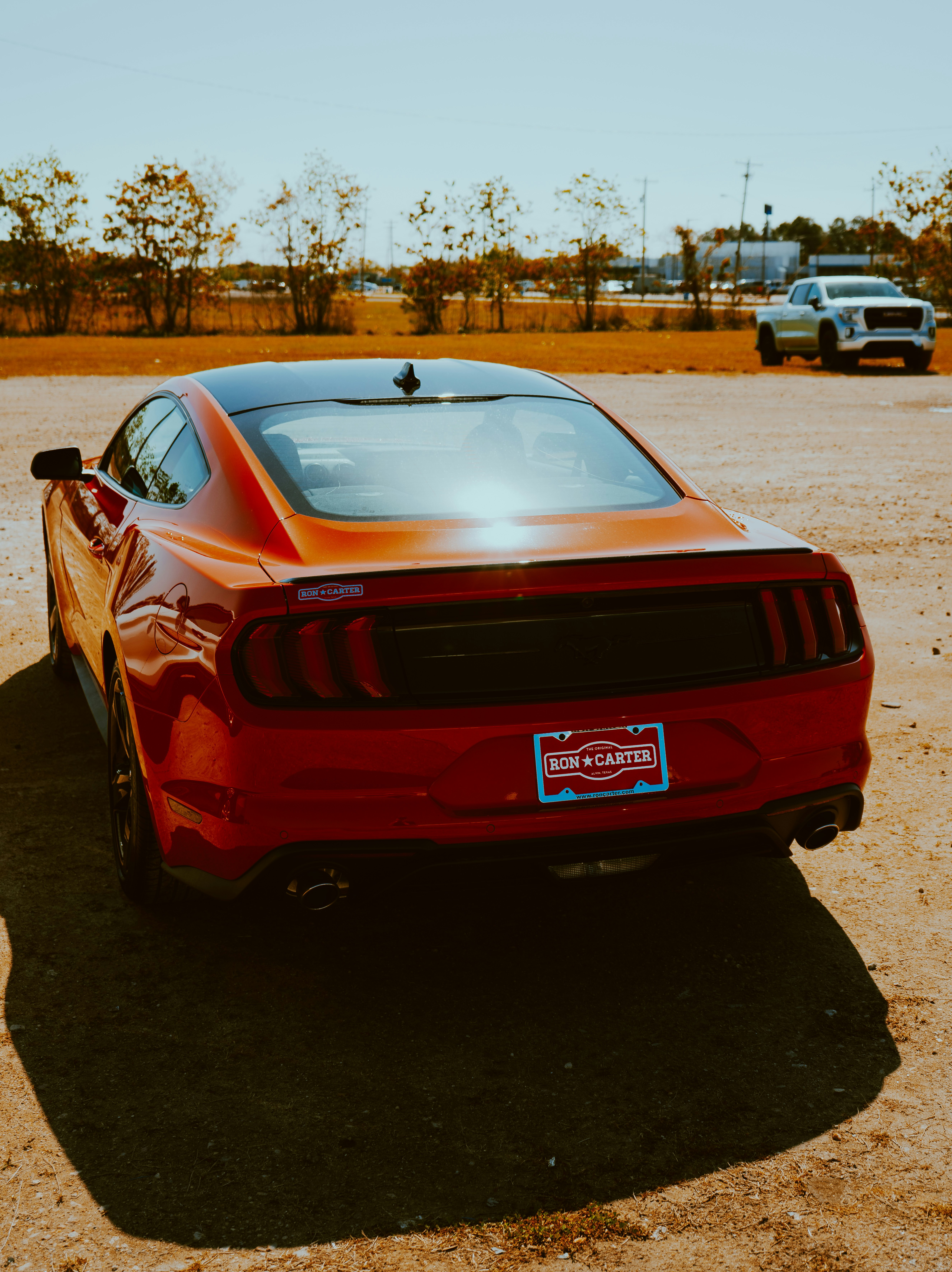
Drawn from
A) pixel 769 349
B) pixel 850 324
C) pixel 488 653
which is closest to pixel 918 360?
pixel 850 324

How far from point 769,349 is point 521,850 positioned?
2680 centimetres

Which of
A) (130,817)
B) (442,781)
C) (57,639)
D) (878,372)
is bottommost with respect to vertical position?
(878,372)

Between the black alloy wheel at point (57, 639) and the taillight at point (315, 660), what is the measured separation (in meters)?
3.09

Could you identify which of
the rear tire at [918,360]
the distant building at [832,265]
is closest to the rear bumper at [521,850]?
the rear tire at [918,360]

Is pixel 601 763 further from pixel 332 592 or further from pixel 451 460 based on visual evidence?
pixel 451 460

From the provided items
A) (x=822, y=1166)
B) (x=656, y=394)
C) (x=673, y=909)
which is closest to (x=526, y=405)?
(x=673, y=909)

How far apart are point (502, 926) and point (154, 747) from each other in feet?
3.77

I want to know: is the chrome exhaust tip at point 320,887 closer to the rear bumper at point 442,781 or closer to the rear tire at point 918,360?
the rear bumper at point 442,781

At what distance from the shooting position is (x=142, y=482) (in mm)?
4320

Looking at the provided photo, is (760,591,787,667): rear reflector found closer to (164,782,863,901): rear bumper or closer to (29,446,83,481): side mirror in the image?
(164,782,863,901): rear bumper

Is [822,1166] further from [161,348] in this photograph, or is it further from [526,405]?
[161,348]

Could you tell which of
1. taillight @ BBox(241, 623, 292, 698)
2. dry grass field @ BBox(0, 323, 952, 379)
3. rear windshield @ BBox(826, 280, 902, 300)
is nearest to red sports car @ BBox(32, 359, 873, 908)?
taillight @ BBox(241, 623, 292, 698)

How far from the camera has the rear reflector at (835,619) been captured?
327cm

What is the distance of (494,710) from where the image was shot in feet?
9.44
